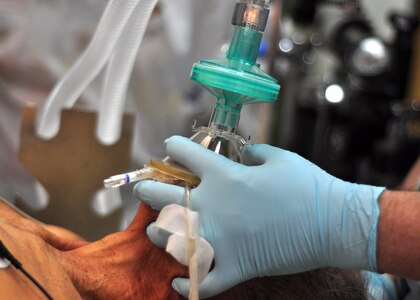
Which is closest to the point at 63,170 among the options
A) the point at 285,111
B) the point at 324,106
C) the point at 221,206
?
the point at 221,206

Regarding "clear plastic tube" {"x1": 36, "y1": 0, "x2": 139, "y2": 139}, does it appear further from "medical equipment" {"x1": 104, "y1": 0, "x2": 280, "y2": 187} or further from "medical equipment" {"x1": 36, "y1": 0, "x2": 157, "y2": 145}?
"medical equipment" {"x1": 104, "y1": 0, "x2": 280, "y2": 187}

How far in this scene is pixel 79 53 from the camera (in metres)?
1.78

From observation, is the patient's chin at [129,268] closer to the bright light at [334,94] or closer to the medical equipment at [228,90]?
the medical equipment at [228,90]

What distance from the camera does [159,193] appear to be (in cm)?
96

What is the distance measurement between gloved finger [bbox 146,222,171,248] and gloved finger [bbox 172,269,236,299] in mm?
74

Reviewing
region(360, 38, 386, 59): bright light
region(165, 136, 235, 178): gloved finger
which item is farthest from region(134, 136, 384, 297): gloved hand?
region(360, 38, 386, 59): bright light

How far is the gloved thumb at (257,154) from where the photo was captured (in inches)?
40.7

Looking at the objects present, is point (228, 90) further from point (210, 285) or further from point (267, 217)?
point (210, 285)

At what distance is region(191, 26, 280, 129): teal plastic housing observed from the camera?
0.94 meters

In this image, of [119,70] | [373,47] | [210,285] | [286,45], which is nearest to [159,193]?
[210,285]

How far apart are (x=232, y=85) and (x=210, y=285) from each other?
1.10ft

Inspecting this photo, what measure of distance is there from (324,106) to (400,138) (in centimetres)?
50

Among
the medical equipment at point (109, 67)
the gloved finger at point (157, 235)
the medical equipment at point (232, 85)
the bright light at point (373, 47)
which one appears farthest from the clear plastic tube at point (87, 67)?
the bright light at point (373, 47)

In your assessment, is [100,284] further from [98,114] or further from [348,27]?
[348,27]
